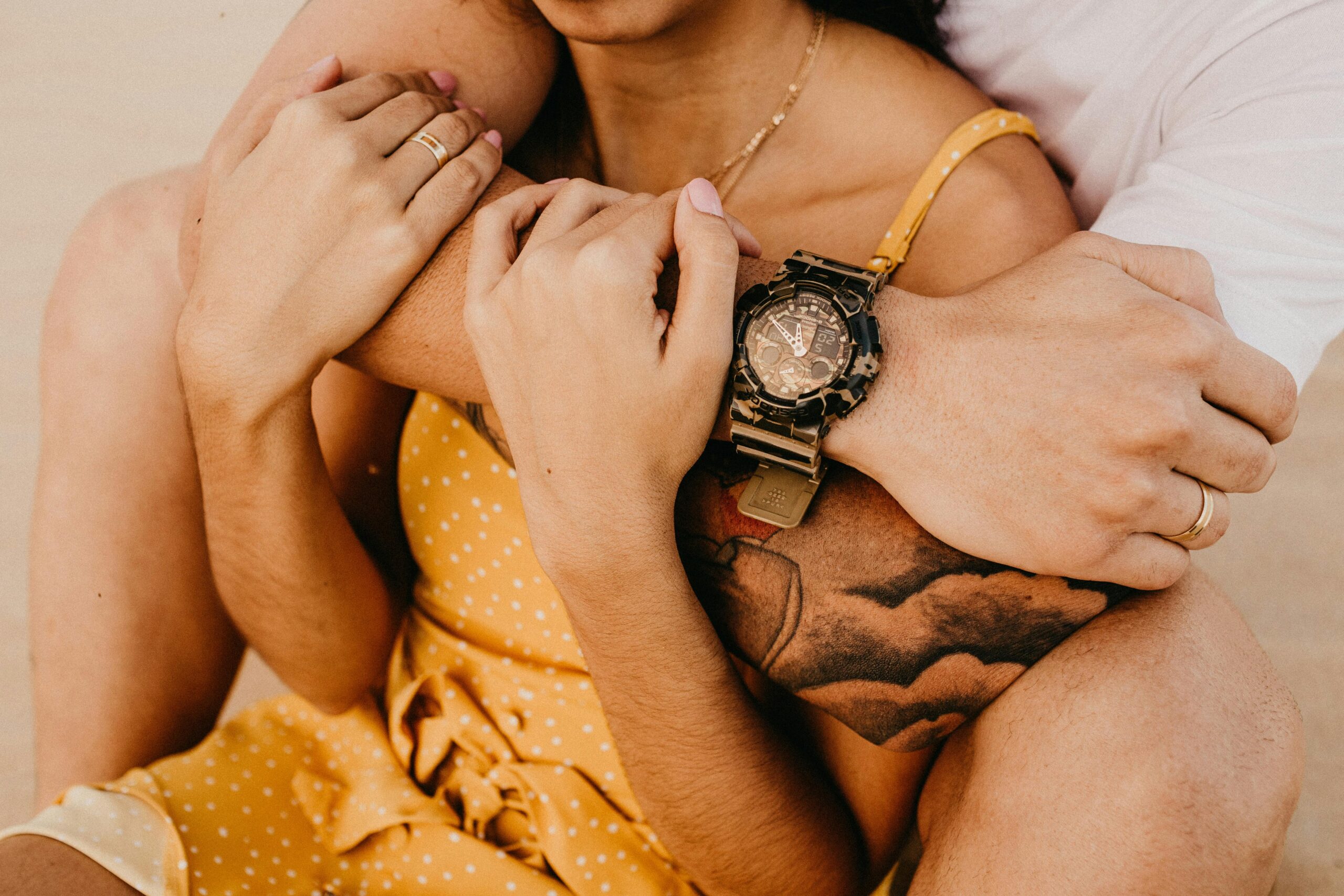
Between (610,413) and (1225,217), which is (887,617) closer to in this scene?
(610,413)

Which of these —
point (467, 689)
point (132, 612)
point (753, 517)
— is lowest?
point (467, 689)

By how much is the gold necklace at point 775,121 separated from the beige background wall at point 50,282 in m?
1.64

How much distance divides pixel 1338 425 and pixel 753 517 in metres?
2.21

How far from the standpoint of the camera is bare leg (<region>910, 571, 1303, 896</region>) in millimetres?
888

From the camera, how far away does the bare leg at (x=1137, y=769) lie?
89 cm

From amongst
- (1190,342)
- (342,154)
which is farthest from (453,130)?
(1190,342)

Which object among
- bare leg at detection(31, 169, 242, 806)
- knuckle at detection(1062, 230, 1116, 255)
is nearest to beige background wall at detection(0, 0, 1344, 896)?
bare leg at detection(31, 169, 242, 806)

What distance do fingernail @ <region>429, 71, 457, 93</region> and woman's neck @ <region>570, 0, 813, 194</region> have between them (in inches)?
9.0

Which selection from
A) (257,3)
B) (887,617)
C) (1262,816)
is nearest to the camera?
(1262,816)

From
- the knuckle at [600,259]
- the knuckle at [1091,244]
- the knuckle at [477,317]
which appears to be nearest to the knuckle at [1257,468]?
the knuckle at [1091,244]

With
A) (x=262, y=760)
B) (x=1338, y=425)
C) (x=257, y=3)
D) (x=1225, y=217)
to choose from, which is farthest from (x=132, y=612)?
(x=1338, y=425)

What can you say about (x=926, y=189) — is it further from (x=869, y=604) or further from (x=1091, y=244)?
(x=869, y=604)

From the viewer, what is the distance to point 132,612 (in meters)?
1.61

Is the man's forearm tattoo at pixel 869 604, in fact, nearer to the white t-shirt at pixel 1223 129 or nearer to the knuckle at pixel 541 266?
the knuckle at pixel 541 266
